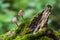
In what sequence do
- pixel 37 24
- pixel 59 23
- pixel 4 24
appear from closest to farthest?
pixel 37 24 → pixel 4 24 → pixel 59 23

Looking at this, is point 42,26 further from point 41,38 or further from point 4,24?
point 4,24

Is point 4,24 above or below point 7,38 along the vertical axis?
above

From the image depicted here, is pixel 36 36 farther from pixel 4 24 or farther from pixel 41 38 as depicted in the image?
pixel 4 24

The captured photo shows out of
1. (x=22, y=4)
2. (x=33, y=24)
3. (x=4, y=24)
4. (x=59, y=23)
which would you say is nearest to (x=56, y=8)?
(x=59, y=23)

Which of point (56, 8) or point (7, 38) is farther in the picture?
point (56, 8)

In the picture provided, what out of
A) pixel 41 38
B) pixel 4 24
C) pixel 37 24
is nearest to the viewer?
pixel 41 38

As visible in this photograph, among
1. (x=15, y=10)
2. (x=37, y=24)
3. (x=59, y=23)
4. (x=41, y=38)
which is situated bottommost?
(x=41, y=38)
